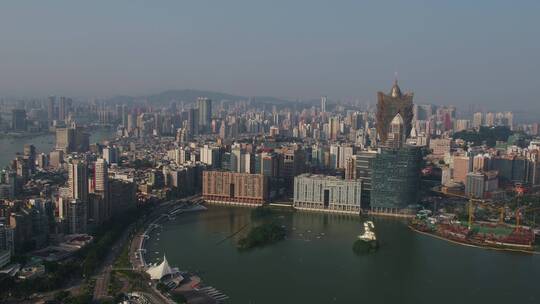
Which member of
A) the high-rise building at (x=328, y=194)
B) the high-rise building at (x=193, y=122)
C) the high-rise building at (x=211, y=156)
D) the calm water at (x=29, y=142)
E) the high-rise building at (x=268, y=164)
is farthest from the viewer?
Result: the high-rise building at (x=193, y=122)

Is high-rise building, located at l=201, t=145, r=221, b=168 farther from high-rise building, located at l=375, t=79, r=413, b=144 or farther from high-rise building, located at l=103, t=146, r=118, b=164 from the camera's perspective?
high-rise building, located at l=375, t=79, r=413, b=144

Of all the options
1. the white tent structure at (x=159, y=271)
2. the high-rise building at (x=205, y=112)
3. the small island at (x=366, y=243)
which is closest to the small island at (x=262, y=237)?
the small island at (x=366, y=243)

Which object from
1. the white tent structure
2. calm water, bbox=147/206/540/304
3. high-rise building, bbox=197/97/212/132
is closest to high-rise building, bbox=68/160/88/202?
calm water, bbox=147/206/540/304

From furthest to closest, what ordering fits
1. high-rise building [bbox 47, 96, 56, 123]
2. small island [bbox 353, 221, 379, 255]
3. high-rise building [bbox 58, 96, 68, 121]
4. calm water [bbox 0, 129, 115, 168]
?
high-rise building [bbox 58, 96, 68, 121]
high-rise building [bbox 47, 96, 56, 123]
calm water [bbox 0, 129, 115, 168]
small island [bbox 353, 221, 379, 255]

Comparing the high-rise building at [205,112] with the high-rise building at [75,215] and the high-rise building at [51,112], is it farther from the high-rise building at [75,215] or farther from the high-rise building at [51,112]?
the high-rise building at [75,215]

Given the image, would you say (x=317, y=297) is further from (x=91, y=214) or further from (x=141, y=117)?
(x=141, y=117)

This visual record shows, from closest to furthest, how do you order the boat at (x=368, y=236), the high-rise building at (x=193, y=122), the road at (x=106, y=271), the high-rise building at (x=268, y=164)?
the road at (x=106, y=271) < the boat at (x=368, y=236) < the high-rise building at (x=268, y=164) < the high-rise building at (x=193, y=122)
